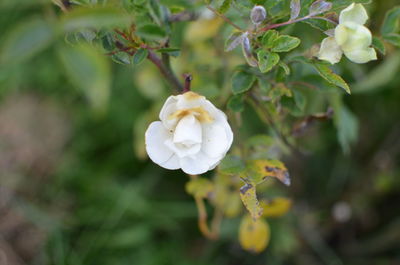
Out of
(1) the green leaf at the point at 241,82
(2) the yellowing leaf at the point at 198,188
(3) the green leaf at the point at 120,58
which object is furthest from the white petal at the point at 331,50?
(2) the yellowing leaf at the point at 198,188

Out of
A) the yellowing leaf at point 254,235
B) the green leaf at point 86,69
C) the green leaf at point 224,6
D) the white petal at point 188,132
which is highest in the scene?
the green leaf at point 224,6

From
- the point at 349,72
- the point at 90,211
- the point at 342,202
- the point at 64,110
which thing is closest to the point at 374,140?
the point at 342,202

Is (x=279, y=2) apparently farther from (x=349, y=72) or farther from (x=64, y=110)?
(x=64, y=110)

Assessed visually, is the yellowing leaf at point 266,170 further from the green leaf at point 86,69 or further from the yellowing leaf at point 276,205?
the green leaf at point 86,69

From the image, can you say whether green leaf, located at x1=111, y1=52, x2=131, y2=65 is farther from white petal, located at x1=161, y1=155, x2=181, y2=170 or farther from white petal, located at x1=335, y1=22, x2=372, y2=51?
white petal, located at x1=335, y1=22, x2=372, y2=51

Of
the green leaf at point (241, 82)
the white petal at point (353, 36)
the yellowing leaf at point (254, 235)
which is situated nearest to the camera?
the white petal at point (353, 36)

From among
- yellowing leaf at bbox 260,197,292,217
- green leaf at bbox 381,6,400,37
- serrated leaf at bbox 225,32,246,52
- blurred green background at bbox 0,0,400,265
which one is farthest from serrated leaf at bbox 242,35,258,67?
blurred green background at bbox 0,0,400,265

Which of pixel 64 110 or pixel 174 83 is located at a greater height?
pixel 174 83

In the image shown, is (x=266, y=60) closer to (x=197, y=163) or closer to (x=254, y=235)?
(x=197, y=163)
